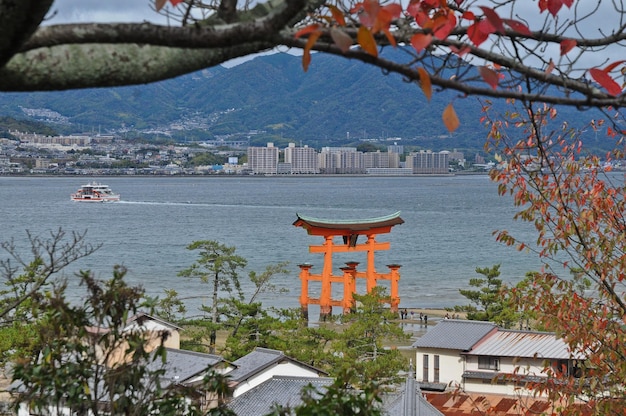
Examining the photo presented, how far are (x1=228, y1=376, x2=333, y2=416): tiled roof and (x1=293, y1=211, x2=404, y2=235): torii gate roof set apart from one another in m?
13.8

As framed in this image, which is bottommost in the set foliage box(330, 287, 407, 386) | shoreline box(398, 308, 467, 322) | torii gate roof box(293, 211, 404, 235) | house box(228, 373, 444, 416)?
shoreline box(398, 308, 467, 322)

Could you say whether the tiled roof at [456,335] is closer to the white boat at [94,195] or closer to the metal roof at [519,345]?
the metal roof at [519,345]

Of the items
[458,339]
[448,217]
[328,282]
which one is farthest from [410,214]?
[458,339]

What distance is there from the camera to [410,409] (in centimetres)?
1022

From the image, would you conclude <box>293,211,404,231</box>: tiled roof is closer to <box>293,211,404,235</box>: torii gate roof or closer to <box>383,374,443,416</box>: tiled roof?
<box>293,211,404,235</box>: torii gate roof

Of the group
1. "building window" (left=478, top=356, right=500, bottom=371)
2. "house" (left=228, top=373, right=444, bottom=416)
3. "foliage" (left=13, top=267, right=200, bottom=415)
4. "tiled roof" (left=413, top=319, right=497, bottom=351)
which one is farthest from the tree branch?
"tiled roof" (left=413, top=319, right=497, bottom=351)

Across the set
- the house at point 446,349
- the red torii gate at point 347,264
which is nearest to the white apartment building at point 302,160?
the red torii gate at point 347,264

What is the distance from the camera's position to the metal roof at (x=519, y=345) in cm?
1694

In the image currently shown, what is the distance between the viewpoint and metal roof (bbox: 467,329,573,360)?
1694 centimetres

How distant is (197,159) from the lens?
600ft

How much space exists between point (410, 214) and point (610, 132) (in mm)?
75206

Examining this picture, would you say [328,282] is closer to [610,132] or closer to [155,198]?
[610,132]

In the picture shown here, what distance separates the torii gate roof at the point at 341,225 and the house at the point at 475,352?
8.51 metres

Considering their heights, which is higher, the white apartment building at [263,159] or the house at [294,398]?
the house at [294,398]
